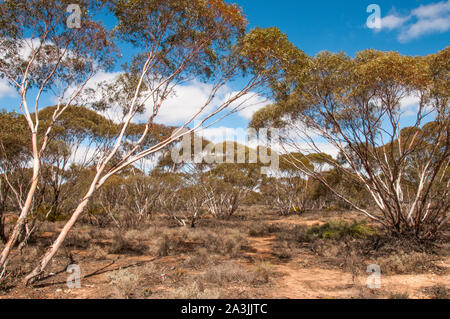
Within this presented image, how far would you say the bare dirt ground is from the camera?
6.16 meters

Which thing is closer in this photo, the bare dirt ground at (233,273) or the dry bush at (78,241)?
the bare dirt ground at (233,273)

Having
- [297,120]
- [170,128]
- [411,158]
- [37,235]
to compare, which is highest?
[170,128]

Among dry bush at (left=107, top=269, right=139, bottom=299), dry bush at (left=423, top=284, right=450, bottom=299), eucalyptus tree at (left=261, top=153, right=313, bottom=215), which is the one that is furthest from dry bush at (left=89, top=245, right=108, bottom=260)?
eucalyptus tree at (left=261, top=153, right=313, bottom=215)

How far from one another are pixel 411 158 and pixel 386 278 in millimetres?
16549

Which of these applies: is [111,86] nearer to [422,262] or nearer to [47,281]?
[47,281]

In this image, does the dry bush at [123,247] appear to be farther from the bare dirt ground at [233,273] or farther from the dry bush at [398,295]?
the dry bush at [398,295]

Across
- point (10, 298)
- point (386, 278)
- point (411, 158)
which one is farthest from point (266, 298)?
point (411, 158)

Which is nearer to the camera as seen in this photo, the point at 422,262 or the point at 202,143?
the point at 422,262

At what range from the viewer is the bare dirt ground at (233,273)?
6.16 m

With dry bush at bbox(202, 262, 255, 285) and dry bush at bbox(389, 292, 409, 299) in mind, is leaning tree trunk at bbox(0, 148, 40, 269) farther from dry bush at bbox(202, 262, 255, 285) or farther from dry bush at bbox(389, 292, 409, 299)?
dry bush at bbox(389, 292, 409, 299)

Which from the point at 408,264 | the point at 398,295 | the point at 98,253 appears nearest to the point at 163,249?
the point at 98,253

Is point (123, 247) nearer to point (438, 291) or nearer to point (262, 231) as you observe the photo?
point (262, 231)

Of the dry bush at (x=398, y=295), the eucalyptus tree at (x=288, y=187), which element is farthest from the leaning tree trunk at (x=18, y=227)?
the eucalyptus tree at (x=288, y=187)

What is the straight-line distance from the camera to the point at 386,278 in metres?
7.34
